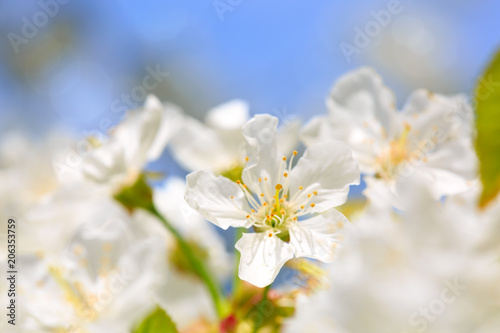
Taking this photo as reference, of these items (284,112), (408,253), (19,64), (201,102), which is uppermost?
(19,64)

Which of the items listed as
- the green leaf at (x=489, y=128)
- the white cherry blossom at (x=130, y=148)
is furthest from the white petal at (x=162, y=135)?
the green leaf at (x=489, y=128)

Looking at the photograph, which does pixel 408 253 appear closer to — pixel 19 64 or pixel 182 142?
pixel 182 142

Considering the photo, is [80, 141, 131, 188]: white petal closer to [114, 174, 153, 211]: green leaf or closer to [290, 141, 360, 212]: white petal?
[114, 174, 153, 211]: green leaf

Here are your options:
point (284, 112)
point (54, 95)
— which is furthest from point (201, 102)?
point (284, 112)

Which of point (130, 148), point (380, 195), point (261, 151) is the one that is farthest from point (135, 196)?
point (380, 195)

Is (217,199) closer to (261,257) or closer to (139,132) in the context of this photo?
(261,257)

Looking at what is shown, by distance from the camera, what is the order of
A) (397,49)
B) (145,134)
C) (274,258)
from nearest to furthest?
(274,258)
(145,134)
(397,49)
